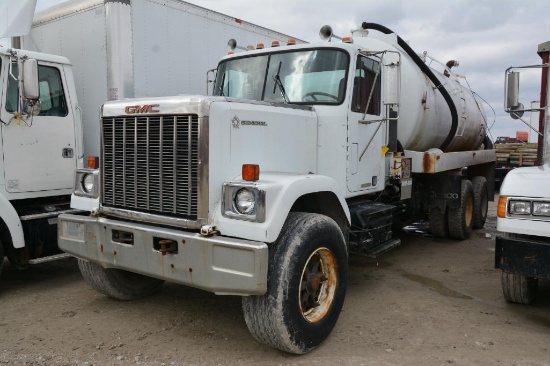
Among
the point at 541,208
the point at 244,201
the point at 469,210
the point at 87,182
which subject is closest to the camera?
the point at 244,201

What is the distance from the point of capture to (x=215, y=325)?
14.0ft

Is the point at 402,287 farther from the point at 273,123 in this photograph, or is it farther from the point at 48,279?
the point at 48,279

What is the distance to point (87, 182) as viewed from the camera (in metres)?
4.44

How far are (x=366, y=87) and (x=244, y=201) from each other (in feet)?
7.55

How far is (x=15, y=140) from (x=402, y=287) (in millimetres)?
4622

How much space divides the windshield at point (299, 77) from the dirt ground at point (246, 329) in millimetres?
2117

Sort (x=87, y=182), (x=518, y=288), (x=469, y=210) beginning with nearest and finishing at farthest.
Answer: (x=87, y=182), (x=518, y=288), (x=469, y=210)

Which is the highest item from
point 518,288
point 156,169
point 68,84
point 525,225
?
point 68,84

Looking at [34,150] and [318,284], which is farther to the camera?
[34,150]

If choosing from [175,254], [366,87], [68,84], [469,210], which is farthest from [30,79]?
→ [469,210]

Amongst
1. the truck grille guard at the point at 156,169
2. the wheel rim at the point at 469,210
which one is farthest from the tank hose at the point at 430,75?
the truck grille guard at the point at 156,169

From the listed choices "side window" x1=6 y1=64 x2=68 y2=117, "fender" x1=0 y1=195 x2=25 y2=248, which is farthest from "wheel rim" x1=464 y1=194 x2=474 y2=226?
"fender" x1=0 y1=195 x2=25 y2=248

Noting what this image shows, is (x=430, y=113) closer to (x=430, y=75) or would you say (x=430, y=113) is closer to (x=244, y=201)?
(x=430, y=75)

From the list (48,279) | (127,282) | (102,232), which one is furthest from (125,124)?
(48,279)
